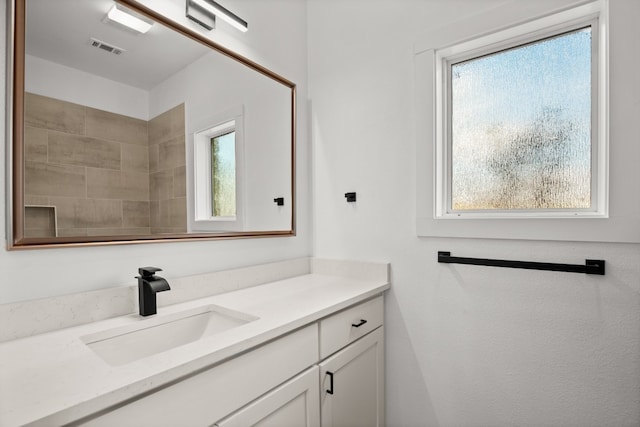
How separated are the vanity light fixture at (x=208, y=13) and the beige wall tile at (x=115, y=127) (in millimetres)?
511

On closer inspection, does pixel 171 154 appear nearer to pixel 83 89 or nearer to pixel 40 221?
pixel 83 89

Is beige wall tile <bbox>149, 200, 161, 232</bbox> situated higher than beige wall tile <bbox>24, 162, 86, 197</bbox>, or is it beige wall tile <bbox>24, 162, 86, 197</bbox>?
beige wall tile <bbox>24, 162, 86, 197</bbox>

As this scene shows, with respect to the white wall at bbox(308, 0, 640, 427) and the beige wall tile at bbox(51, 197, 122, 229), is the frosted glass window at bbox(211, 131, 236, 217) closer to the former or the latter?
the beige wall tile at bbox(51, 197, 122, 229)

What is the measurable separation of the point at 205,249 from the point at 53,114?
70 centimetres

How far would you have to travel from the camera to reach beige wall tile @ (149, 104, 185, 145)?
1.23 metres

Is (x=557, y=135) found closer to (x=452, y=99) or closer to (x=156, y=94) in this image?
(x=452, y=99)

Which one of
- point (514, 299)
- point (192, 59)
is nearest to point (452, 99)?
point (514, 299)

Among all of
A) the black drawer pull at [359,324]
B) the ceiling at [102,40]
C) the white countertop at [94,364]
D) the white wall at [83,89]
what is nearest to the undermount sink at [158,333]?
the white countertop at [94,364]

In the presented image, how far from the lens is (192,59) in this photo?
4.42ft

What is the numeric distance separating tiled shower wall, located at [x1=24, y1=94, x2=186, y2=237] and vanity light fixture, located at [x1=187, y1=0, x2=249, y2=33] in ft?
1.56

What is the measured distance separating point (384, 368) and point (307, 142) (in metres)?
1.33

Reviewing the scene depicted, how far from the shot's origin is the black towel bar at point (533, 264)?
119 centimetres

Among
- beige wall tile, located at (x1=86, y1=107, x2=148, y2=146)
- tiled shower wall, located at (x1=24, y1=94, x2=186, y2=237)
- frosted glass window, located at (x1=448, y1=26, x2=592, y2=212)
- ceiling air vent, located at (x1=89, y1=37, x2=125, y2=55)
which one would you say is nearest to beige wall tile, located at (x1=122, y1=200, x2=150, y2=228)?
tiled shower wall, located at (x1=24, y1=94, x2=186, y2=237)

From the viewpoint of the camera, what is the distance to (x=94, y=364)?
0.75 meters
